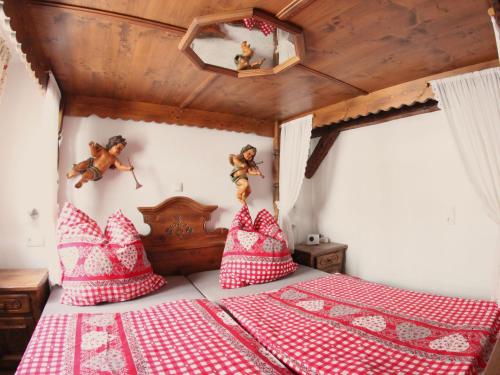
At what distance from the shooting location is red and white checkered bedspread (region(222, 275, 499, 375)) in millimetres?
1172

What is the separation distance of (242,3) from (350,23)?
1.78ft

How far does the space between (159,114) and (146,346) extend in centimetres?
198

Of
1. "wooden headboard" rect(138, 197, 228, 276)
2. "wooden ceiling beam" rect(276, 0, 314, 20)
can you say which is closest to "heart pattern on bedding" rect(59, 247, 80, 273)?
"wooden headboard" rect(138, 197, 228, 276)

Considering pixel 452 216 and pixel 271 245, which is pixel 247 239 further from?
pixel 452 216

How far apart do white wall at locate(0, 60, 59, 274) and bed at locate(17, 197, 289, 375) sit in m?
0.49

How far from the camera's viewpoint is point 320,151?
3.51 m

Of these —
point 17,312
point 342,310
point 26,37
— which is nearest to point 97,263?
point 17,312

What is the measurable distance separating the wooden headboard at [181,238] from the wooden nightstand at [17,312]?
32.7 inches

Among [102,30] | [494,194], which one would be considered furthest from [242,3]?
[494,194]

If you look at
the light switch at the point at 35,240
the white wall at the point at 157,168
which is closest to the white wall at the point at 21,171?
the light switch at the point at 35,240

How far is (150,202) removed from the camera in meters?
2.67

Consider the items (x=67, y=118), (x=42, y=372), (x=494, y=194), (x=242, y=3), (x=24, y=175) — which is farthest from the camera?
(x=67, y=118)

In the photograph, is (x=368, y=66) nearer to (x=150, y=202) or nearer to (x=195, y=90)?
(x=195, y=90)

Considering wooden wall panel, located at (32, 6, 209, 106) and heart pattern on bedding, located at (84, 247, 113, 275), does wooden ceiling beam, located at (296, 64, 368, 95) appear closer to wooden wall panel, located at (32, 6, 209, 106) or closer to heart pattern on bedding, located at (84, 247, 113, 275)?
wooden wall panel, located at (32, 6, 209, 106)
